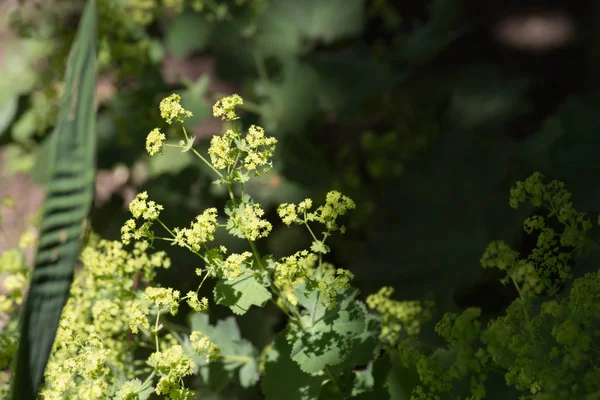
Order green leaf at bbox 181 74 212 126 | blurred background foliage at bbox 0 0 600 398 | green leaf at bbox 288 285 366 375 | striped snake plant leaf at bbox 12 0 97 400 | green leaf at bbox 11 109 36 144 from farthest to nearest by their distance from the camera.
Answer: green leaf at bbox 11 109 36 144, green leaf at bbox 181 74 212 126, blurred background foliage at bbox 0 0 600 398, green leaf at bbox 288 285 366 375, striped snake plant leaf at bbox 12 0 97 400

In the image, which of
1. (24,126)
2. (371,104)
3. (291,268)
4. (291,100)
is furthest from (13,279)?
(371,104)

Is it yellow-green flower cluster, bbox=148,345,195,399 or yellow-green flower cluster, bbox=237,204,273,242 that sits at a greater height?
yellow-green flower cluster, bbox=237,204,273,242

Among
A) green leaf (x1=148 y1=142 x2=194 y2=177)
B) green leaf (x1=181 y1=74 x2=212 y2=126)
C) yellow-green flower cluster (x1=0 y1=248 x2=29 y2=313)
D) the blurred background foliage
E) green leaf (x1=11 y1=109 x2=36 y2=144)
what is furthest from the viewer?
green leaf (x1=11 y1=109 x2=36 y2=144)

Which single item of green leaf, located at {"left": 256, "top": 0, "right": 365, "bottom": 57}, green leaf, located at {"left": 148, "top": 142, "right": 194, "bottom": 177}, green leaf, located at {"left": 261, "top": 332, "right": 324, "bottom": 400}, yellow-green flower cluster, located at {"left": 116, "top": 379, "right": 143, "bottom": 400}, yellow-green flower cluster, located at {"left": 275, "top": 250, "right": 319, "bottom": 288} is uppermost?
green leaf, located at {"left": 256, "top": 0, "right": 365, "bottom": 57}

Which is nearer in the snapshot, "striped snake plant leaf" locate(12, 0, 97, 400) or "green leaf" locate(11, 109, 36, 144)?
"striped snake plant leaf" locate(12, 0, 97, 400)

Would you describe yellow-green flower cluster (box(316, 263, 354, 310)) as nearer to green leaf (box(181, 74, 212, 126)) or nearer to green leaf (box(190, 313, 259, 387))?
green leaf (box(190, 313, 259, 387))

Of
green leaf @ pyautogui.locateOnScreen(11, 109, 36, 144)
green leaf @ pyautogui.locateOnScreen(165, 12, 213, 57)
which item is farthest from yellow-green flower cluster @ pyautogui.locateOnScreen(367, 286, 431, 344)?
green leaf @ pyautogui.locateOnScreen(11, 109, 36, 144)

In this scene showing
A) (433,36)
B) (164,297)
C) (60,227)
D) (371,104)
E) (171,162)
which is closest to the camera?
(60,227)

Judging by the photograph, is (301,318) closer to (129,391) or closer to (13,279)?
(129,391)
